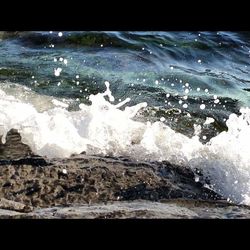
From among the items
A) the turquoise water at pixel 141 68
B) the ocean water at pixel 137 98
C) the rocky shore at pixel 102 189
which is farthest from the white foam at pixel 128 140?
the turquoise water at pixel 141 68

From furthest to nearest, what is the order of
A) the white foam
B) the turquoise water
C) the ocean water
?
the turquoise water, the ocean water, the white foam

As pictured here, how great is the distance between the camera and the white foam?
450cm

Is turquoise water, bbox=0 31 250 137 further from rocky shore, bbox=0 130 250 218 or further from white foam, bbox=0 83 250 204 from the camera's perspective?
rocky shore, bbox=0 130 250 218

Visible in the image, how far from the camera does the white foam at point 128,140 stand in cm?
450

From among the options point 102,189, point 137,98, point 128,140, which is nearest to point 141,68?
point 137,98

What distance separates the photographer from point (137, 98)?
286 inches

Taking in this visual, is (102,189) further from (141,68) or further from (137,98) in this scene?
(141,68)

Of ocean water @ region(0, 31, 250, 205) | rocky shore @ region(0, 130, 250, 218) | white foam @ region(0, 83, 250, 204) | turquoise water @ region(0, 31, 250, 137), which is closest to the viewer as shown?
rocky shore @ region(0, 130, 250, 218)

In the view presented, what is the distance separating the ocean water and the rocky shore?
1.04 ft

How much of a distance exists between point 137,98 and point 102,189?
3.77m

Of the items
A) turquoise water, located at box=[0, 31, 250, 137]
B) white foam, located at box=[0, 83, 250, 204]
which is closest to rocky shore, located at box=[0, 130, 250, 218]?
white foam, located at box=[0, 83, 250, 204]

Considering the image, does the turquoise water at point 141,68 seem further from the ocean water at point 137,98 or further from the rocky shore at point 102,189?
the rocky shore at point 102,189
